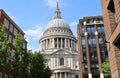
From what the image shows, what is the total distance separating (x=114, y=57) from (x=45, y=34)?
381ft

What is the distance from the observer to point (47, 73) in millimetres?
49438

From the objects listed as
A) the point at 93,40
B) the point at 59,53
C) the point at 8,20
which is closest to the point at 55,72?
the point at 59,53

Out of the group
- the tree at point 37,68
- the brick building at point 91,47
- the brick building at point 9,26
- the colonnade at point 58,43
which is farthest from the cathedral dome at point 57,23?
the tree at point 37,68

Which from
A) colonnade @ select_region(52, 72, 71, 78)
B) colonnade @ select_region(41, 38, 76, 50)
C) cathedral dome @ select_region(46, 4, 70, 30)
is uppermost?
cathedral dome @ select_region(46, 4, 70, 30)

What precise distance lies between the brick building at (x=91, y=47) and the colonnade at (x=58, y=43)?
49959 millimetres

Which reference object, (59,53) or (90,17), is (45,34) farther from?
(90,17)

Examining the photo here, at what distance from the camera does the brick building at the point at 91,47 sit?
2598 inches

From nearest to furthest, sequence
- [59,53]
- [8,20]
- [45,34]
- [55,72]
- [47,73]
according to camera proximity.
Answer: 1. [47,73]
2. [8,20]
3. [55,72]
4. [59,53]
5. [45,34]

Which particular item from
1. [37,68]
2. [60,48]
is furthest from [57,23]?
[37,68]

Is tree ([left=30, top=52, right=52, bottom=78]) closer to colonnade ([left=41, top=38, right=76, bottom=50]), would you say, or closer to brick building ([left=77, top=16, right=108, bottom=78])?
brick building ([left=77, top=16, right=108, bottom=78])

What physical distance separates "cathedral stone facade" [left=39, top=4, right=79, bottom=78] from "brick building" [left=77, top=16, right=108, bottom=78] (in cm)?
3051

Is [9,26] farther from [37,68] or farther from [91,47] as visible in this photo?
[91,47]

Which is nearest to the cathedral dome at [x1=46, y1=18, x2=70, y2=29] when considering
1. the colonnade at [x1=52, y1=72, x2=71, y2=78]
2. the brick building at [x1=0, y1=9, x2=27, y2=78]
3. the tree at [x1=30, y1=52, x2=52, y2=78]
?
the colonnade at [x1=52, y1=72, x2=71, y2=78]

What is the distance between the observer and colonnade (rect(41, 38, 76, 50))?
404 feet
